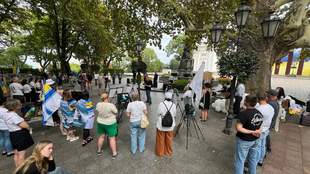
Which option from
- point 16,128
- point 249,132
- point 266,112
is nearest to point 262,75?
point 266,112

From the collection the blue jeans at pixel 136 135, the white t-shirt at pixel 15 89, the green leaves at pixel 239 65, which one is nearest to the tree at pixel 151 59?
the white t-shirt at pixel 15 89

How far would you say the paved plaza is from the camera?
3.60m

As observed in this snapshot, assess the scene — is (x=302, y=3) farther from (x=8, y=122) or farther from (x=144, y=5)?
(x=8, y=122)

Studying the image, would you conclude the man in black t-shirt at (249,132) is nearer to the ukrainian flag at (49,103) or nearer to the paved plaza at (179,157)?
the paved plaza at (179,157)

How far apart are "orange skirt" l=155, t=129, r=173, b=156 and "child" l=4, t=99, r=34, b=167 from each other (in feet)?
8.96

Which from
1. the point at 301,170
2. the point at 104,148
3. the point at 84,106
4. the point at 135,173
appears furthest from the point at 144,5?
the point at 301,170

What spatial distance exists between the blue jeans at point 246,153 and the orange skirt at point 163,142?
1499 mm

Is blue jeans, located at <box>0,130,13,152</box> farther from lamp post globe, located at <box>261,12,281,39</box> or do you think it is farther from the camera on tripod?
lamp post globe, located at <box>261,12,281,39</box>

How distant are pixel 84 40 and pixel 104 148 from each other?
16.9 meters

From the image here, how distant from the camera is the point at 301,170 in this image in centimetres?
376

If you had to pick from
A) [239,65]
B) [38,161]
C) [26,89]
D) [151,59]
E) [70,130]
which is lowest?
[70,130]

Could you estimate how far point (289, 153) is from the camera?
448cm

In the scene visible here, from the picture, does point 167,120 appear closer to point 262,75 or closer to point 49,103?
point 49,103

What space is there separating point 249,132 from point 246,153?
50 cm
